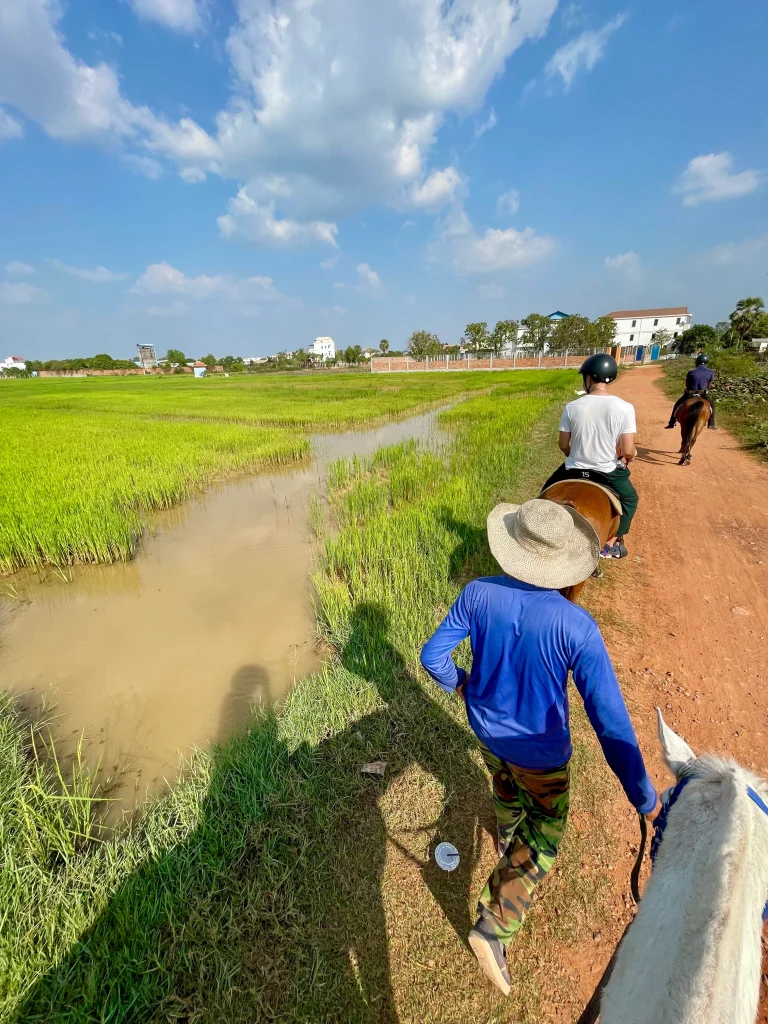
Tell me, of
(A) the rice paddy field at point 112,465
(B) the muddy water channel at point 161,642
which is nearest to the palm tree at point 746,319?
(A) the rice paddy field at point 112,465

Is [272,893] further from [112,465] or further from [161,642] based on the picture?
[112,465]

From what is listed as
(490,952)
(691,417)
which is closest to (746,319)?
(691,417)

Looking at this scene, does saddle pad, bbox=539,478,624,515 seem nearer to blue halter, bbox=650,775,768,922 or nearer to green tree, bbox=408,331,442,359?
blue halter, bbox=650,775,768,922

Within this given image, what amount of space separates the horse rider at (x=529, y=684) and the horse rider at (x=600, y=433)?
6.27 ft

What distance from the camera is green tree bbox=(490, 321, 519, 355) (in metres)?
45.5

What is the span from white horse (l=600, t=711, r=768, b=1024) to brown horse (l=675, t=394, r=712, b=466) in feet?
23.3

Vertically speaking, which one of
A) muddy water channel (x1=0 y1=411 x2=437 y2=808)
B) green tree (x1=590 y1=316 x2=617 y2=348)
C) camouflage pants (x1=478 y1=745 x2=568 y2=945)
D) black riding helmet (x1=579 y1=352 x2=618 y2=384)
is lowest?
muddy water channel (x1=0 y1=411 x2=437 y2=808)

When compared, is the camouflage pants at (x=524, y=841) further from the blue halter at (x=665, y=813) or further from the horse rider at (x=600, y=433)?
the horse rider at (x=600, y=433)

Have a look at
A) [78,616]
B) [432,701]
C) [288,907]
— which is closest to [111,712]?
[78,616]

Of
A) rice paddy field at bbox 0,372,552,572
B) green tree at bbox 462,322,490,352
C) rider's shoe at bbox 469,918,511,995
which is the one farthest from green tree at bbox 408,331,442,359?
rider's shoe at bbox 469,918,511,995

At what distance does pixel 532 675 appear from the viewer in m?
1.17

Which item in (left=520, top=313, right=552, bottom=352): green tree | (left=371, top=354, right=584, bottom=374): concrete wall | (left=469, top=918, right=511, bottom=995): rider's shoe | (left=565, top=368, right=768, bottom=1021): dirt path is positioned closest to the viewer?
(left=469, top=918, right=511, bottom=995): rider's shoe

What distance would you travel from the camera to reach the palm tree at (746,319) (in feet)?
100

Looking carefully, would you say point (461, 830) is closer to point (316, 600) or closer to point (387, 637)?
point (387, 637)
